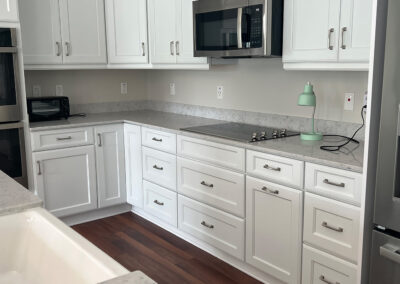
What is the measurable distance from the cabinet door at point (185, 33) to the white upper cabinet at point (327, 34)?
823 mm

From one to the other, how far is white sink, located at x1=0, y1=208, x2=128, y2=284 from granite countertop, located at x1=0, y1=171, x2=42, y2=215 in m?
0.02

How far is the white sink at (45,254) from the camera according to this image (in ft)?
3.69

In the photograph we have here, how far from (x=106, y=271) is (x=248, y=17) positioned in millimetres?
1980

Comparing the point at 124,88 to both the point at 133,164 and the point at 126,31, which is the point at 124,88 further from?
the point at 133,164

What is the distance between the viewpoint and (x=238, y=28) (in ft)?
8.84

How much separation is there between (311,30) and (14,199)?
1762mm

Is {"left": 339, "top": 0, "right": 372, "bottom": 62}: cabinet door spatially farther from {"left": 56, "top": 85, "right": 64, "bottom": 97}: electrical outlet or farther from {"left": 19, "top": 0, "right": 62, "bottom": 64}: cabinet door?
{"left": 56, "top": 85, "right": 64, "bottom": 97}: electrical outlet

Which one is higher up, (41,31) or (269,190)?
(41,31)

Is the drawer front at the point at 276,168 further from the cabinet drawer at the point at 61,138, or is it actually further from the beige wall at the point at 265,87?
the cabinet drawer at the point at 61,138

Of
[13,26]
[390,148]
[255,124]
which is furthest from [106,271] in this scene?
[13,26]

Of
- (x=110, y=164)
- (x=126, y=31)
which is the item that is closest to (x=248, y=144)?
(x=110, y=164)

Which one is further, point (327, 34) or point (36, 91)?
point (36, 91)

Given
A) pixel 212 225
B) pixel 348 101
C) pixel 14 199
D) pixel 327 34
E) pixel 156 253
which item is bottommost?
pixel 156 253

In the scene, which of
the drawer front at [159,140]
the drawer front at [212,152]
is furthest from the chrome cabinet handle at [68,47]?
the drawer front at [212,152]
